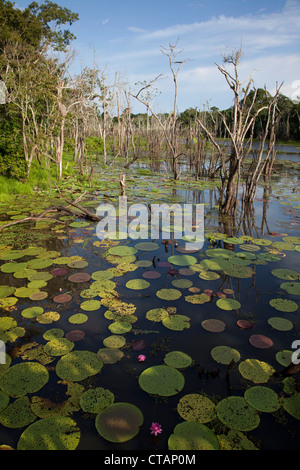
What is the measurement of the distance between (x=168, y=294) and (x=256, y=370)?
3.11ft

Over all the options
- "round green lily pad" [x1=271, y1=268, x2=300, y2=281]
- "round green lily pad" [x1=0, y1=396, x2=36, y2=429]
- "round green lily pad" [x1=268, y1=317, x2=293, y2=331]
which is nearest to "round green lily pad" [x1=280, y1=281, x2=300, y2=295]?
A: "round green lily pad" [x1=271, y1=268, x2=300, y2=281]

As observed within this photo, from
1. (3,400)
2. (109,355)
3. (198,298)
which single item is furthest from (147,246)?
(3,400)

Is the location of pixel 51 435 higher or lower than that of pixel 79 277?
lower

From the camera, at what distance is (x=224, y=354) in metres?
1.83

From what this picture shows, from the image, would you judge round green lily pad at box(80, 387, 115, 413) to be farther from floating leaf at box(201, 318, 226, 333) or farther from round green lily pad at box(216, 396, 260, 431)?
floating leaf at box(201, 318, 226, 333)

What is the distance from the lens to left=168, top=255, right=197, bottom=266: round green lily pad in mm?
3096

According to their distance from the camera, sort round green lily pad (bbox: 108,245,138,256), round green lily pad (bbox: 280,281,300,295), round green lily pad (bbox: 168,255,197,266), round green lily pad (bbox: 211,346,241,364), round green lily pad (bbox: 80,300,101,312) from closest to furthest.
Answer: round green lily pad (bbox: 211,346,241,364)
round green lily pad (bbox: 80,300,101,312)
round green lily pad (bbox: 280,281,300,295)
round green lily pad (bbox: 168,255,197,266)
round green lily pad (bbox: 108,245,138,256)

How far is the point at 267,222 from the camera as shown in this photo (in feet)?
15.5

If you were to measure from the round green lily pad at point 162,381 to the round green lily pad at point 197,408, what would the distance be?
0.07 metres

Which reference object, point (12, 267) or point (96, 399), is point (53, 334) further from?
point (12, 267)

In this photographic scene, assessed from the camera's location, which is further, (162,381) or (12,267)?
(12,267)

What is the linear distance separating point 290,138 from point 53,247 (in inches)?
1183

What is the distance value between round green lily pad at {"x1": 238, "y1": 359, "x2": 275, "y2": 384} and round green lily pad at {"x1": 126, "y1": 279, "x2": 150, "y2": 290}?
1097 mm
